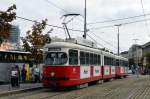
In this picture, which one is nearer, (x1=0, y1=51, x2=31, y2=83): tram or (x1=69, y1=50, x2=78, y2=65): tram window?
(x1=69, y1=50, x2=78, y2=65): tram window

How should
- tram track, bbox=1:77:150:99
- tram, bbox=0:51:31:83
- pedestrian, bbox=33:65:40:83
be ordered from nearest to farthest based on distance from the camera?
tram track, bbox=1:77:150:99, tram, bbox=0:51:31:83, pedestrian, bbox=33:65:40:83

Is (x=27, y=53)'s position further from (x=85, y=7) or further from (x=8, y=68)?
(x=85, y=7)

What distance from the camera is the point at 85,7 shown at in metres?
50.0

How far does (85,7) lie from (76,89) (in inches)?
830

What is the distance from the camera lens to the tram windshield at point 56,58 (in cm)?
2764

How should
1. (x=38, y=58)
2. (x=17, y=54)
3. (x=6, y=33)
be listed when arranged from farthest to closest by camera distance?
1. (x=38, y=58)
2. (x=17, y=54)
3. (x=6, y=33)

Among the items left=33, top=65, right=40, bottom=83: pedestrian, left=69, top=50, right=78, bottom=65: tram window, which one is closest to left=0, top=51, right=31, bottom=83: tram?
left=33, top=65, right=40, bottom=83: pedestrian

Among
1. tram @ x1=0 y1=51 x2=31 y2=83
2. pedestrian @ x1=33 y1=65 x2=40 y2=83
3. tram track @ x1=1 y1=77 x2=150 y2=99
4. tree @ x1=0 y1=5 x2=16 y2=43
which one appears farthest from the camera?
pedestrian @ x1=33 y1=65 x2=40 y2=83

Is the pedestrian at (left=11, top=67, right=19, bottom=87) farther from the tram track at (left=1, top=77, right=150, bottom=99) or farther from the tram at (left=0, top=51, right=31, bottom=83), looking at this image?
the tram at (left=0, top=51, right=31, bottom=83)

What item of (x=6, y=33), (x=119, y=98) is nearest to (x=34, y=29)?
(x=6, y=33)

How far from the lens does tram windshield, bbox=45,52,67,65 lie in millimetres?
27641

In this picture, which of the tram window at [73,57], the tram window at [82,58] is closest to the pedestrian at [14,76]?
the tram window at [73,57]

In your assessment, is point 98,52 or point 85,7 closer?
point 98,52

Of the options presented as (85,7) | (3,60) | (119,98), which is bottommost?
(119,98)
